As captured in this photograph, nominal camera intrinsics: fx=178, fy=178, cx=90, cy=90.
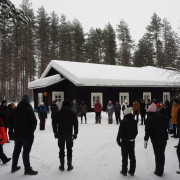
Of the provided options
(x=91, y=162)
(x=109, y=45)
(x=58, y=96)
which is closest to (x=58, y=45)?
(x=109, y=45)

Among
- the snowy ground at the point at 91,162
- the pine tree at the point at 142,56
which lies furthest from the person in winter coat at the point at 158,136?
the pine tree at the point at 142,56

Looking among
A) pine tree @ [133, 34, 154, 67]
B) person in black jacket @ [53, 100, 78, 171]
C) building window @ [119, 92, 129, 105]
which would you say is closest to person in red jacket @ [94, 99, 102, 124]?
building window @ [119, 92, 129, 105]

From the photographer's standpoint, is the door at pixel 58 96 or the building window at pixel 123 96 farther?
the building window at pixel 123 96

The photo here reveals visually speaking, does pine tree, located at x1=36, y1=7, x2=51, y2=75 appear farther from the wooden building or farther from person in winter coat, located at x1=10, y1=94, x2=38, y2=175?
person in winter coat, located at x1=10, y1=94, x2=38, y2=175

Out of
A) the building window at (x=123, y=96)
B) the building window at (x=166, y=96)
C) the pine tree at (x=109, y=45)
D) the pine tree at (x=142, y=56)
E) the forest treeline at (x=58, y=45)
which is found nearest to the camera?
the building window at (x=123, y=96)

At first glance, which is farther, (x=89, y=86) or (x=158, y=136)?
(x=89, y=86)

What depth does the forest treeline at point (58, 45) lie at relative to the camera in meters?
29.5

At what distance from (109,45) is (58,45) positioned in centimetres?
1115

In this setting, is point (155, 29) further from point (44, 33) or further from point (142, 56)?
point (44, 33)

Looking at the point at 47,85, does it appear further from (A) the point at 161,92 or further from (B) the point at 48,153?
(A) the point at 161,92

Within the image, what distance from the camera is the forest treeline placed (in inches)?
1160

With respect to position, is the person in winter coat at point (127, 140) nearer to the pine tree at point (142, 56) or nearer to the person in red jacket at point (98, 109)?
the person in red jacket at point (98, 109)

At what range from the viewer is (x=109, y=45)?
3884 centimetres

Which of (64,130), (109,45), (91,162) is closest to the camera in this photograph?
(64,130)
